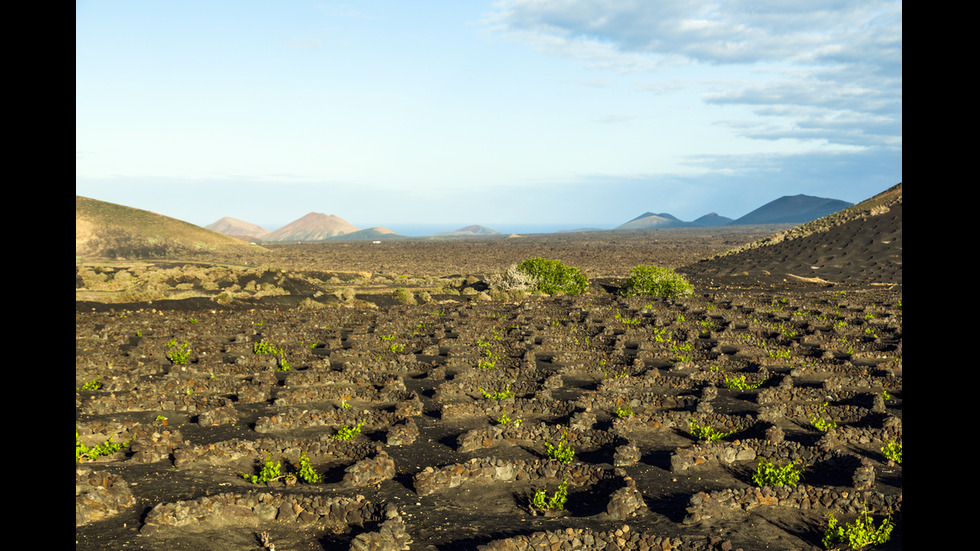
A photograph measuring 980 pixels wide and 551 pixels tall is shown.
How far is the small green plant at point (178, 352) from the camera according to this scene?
70.2 ft

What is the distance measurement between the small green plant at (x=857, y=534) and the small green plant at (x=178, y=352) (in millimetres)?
19872

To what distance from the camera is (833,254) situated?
68.8 m

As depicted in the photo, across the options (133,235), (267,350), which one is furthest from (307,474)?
(133,235)

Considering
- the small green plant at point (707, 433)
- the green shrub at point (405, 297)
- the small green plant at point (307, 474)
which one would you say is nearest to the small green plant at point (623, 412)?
the small green plant at point (707, 433)

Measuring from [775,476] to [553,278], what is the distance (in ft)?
114

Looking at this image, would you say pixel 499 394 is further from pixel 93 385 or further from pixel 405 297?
pixel 405 297

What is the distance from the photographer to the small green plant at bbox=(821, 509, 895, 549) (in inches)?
362

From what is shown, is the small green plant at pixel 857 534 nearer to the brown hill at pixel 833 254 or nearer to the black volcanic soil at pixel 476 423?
the black volcanic soil at pixel 476 423

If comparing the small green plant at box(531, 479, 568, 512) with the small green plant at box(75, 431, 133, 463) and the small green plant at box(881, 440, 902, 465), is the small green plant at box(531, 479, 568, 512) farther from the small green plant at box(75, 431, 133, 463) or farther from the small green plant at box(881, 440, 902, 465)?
the small green plant at box(75, 431, 133, 463)
